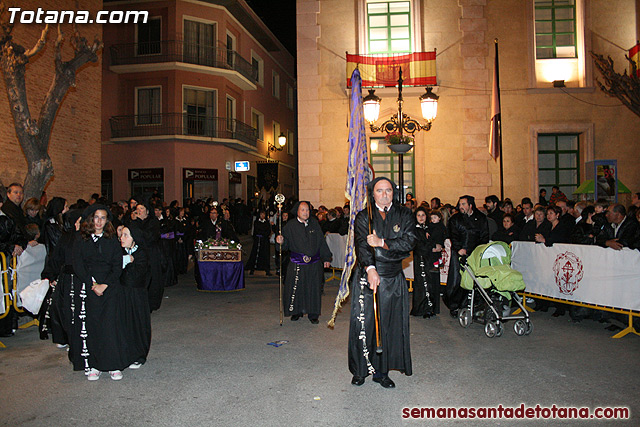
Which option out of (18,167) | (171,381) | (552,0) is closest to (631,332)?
(171,381)

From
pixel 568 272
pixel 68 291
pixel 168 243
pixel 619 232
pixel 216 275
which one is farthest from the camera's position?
pixel 168 243

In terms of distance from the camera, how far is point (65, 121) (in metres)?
19.1

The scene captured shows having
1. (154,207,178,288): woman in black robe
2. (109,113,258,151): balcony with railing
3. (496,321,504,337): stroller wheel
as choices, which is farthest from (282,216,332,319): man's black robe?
(109,113,258,151): balcony with railing

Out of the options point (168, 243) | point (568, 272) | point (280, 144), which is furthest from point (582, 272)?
point (280, 144)

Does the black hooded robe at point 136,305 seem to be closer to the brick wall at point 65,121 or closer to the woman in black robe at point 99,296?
the woman in black robe at point 99,296

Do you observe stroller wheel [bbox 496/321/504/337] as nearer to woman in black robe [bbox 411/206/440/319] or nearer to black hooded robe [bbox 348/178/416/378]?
woman in black robe [bbox 411/206/440/319]

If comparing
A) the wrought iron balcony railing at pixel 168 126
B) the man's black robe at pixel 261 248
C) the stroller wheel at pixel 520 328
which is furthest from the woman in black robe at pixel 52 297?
the wrought iron balcony railing at pixel 168 126

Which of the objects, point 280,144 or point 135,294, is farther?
point 280,144

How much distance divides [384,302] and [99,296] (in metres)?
3.14

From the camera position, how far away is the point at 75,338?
5723 millimetres

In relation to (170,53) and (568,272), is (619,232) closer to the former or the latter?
(568,272)

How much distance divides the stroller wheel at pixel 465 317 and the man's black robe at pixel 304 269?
230 centimetres

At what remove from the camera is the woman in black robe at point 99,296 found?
563 centimetres

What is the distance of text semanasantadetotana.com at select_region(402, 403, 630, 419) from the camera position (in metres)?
4.65
